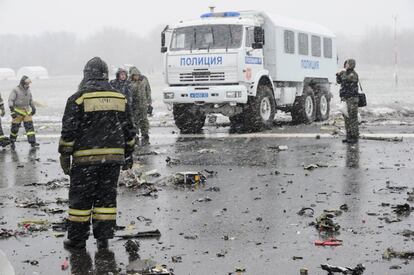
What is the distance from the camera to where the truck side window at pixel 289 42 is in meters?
18.5

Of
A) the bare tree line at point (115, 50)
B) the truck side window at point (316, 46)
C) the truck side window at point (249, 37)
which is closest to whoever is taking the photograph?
the truck side window at point (249, 37)

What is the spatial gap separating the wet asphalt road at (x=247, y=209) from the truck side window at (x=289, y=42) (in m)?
5.49

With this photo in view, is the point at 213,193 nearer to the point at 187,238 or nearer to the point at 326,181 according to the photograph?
the point at 326,181

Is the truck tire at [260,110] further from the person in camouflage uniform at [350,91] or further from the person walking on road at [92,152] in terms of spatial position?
the person walking on road at [92,152]

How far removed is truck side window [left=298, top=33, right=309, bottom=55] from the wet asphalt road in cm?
647

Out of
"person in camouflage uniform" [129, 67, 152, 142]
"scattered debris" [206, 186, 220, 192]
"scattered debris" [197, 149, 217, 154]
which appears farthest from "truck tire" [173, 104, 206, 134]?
"scattered debris" [206, 186, 220, 192]

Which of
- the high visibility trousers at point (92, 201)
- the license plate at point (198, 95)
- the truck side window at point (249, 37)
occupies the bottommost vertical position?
the high visibility trousers at point (92, 201)

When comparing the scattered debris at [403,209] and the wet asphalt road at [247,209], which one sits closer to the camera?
the wet asphalt road at [247,209]

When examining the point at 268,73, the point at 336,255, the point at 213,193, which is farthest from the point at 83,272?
the point at 268,73

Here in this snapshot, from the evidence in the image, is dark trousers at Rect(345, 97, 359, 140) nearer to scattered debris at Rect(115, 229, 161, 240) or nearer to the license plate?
the license plate

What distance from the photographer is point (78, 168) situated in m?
5.89

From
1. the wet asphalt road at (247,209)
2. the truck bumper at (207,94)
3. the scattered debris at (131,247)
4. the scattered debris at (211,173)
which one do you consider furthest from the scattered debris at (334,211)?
the truck bumper at (207,94)

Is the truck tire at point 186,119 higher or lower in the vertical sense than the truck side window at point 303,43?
lower

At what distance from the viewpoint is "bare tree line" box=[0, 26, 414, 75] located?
14355cm
